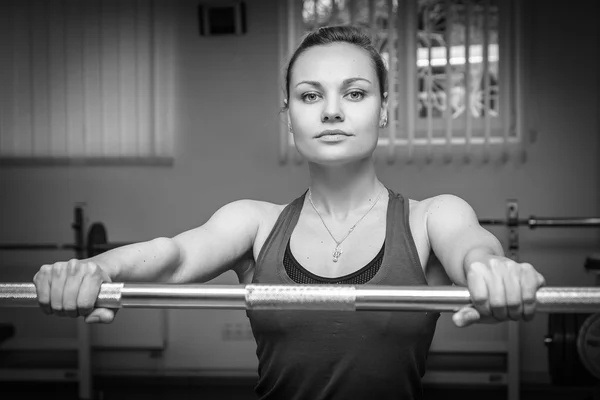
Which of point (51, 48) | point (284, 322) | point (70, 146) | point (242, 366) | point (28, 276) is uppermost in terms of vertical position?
point (51, 48)

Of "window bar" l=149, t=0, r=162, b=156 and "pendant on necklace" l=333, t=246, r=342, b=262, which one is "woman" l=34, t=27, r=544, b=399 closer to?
"pendant on necklace" l=333, t=246, r=342, b=262

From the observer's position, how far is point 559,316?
274 cm

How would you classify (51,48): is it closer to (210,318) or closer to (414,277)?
(210,318)

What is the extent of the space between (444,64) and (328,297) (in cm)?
275

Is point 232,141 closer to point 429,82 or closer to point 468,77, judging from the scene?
point 429,82

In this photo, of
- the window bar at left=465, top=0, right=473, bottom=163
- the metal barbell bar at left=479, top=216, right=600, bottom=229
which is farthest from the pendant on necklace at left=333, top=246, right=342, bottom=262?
the window bar at left=465, top=0, right=473, bottom=163

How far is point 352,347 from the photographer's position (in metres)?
1.12

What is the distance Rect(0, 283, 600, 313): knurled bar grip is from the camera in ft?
2.84

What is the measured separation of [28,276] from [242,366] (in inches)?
53.7

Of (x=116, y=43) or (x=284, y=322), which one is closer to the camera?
(x=284, y=322)

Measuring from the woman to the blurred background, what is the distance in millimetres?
2172

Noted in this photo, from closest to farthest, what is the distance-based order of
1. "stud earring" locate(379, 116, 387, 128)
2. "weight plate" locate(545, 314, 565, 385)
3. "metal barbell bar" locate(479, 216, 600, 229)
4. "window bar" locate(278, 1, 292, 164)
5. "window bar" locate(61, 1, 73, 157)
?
"stud earring" locate(379, 116, 387, 128)
"weight plate" locate(545, 314, 565, 385)
"metal barbell bar" locate(479, 216, 600, 229)
"window bar" locate(278, 1, 292, 164)
"window bar" locate(61, 1, 73, 157)

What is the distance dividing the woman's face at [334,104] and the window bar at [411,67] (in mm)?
2181

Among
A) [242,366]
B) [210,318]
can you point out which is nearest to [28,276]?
[210,318]
